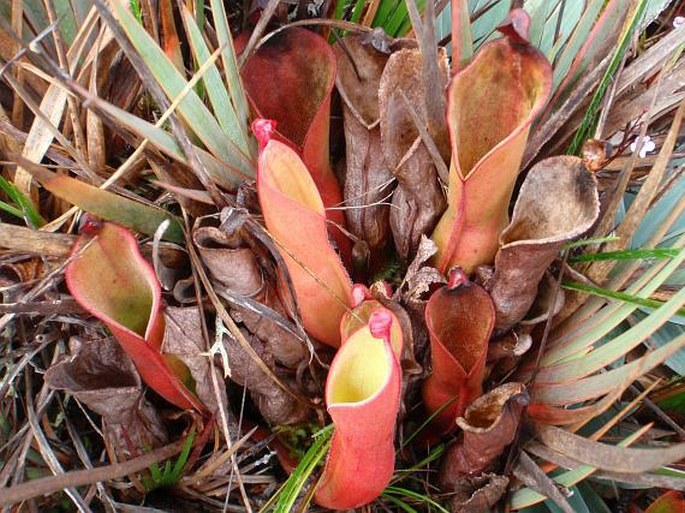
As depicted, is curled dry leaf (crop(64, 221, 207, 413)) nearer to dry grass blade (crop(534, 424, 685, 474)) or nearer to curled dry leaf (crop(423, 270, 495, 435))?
curled dry leaf (crop(423, 270, 495, 435))

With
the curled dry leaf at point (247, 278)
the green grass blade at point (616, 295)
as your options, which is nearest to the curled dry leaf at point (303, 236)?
the curled dry leaf at point (247, 278)

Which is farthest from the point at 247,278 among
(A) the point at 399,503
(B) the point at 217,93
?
(A) the point at 399,503

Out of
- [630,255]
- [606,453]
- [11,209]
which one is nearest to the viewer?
[606,453]

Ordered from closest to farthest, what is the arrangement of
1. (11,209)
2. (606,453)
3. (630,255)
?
(606,453), (630,255), (11,209)

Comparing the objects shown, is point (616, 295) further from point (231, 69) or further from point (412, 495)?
point (231, 69)

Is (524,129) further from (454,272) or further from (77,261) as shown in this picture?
(77,261)

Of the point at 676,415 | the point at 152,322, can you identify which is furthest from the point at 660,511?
the point at 152,322
